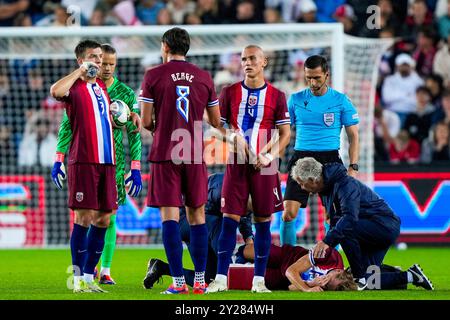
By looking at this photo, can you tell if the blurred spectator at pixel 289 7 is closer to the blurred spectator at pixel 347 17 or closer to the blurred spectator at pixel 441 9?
the blurred spectator at pixel 347 17

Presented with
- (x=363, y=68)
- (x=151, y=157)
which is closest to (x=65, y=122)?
(x=151, y=157)

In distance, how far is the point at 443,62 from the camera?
51.2 feet

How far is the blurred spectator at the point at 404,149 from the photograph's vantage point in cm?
1445

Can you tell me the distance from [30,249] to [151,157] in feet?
21.1

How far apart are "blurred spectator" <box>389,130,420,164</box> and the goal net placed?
44.9 inches

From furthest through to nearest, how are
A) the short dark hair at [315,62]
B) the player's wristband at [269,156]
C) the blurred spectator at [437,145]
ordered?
the blurred spectator at [437,145], the short dark hair at [315,62], the player's wristband at [269,156]

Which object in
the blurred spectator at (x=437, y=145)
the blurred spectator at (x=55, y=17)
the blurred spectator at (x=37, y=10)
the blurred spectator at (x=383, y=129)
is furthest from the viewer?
the blurred spectator at (x=37, y=10)

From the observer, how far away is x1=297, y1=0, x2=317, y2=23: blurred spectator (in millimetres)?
16016

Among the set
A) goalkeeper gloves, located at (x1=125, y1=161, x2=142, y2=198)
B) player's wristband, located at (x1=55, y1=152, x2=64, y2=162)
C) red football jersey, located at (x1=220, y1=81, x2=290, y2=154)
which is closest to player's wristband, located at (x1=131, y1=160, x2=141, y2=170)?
goalkeeper gloves, located at (x1=125, y1=161, x2=142, y2=198)

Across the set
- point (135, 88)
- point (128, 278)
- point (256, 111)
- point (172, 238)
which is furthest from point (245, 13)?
point (172, 238)

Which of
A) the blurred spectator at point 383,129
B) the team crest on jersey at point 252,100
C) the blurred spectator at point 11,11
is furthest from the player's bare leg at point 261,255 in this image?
the blurred spectator at point 11,11

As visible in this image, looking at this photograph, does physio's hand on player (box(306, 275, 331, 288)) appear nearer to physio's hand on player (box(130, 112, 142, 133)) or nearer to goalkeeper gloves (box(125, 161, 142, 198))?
goalkeeper gloves (box(125, 161, 142, 198))

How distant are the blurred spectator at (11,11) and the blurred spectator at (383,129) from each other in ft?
19.0

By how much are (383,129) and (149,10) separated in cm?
416
